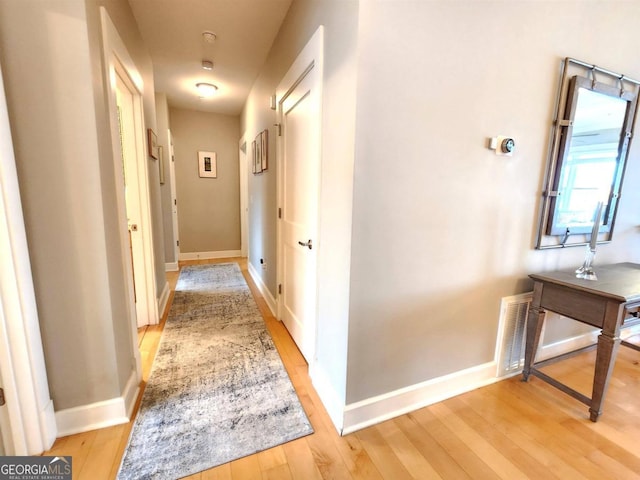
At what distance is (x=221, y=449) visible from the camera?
1.32 m

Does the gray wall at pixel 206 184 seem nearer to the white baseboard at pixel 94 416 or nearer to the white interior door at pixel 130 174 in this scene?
the white interior door at pixel 130 174

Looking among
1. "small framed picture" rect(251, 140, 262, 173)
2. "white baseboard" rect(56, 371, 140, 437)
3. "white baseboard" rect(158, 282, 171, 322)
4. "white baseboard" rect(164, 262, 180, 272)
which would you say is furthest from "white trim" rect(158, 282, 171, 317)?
"small framed picture" rect(251, 140, 262, 173)

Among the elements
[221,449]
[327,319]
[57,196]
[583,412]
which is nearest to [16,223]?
[57,196]

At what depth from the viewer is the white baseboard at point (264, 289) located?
2.86 meters

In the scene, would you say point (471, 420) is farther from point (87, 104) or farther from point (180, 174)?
point (180, 174)

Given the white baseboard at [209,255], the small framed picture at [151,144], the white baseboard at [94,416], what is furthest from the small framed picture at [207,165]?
the white baseboard at [94,416]

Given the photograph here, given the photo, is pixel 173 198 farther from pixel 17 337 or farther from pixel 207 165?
pixel 17 337

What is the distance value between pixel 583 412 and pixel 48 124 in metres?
3.03

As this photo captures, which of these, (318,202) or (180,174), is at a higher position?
(180,174)

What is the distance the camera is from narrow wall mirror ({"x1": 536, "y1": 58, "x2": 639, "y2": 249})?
1.72 meters

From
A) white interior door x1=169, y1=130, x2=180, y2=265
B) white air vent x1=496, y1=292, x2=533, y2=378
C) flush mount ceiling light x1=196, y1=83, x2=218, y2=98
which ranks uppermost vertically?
flush mount ceiling light x1=196, y1=83, x2=218, y2=98

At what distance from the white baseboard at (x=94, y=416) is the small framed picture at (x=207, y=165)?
160 inches

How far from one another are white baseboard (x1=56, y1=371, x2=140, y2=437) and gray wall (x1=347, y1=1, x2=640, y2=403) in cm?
118

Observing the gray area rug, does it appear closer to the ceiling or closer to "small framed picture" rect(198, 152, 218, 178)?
the ceiling
